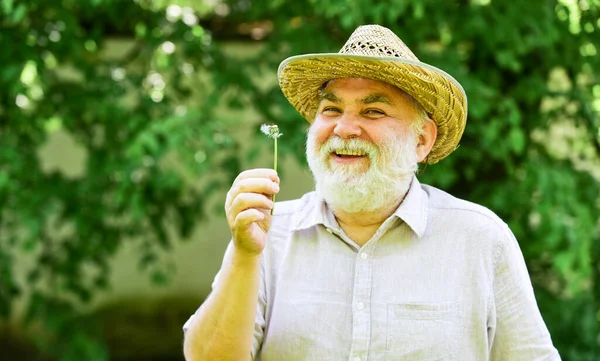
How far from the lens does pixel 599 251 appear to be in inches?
181

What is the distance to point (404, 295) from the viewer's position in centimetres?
216

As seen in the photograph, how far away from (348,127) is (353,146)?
60 millimetres

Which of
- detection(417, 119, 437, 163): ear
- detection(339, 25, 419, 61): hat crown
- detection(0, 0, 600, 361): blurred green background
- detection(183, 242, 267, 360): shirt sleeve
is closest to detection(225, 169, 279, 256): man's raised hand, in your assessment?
detection(183, 242, 267, 360): shirt sleeve

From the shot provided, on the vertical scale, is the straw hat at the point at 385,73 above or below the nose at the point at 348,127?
above

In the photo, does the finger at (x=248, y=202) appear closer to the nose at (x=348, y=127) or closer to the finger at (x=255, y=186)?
the finger at (x=255, y=186)

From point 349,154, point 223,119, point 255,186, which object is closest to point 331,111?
point 349,154

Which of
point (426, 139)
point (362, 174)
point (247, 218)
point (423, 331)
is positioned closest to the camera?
point (247, 218)

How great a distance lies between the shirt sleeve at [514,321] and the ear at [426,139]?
41 centimetres

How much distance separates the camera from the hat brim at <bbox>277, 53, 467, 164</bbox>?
85.9 inches

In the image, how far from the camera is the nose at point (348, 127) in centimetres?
219

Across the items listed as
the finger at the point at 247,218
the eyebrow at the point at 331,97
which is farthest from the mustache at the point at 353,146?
the finger at the point at 247,218

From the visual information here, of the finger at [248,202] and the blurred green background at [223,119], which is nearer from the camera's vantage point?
the finger at [248,202]

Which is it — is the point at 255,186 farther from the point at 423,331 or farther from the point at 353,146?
the point at 423,331

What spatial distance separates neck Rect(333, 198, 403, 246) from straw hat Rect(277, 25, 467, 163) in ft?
1.13
